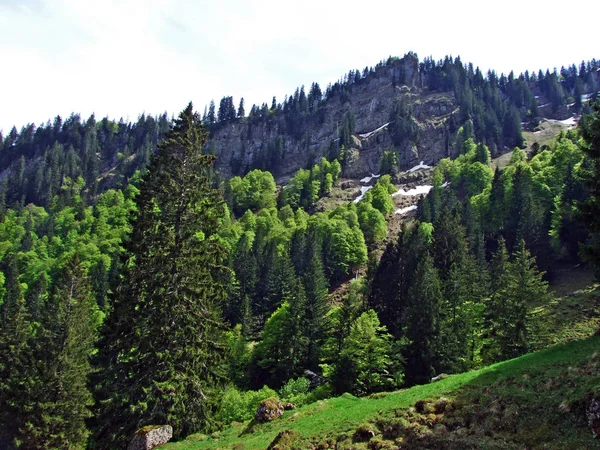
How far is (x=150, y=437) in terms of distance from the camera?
70.5 ft

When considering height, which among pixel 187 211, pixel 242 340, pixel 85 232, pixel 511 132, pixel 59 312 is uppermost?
pixel 511 132

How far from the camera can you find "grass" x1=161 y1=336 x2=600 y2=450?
16297mm

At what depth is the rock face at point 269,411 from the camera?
2417cm

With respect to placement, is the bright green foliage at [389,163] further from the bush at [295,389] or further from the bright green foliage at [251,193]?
the bush at [295,389]

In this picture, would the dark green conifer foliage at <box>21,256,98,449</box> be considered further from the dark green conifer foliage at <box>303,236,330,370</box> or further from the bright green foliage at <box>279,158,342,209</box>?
the bright green foliage at <box>279,158,342,209</box>

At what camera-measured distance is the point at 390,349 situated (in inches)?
1682

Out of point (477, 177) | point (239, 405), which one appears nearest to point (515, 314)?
point (239, 405)

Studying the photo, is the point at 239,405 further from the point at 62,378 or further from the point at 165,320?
the point at 165,320

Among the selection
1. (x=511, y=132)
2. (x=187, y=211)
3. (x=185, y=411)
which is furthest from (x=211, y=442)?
(x=511, y=132)

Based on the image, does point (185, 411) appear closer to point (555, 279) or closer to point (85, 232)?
point (555, 279)

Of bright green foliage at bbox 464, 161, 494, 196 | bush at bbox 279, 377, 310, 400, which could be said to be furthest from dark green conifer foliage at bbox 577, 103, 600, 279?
bright green foliage at bbox 464, 161, 494, 196

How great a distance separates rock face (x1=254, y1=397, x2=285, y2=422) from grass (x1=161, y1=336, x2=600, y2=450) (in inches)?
21.3

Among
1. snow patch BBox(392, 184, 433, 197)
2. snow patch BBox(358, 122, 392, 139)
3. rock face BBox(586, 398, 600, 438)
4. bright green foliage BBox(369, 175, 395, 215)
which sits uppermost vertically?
snow patch BBox(358, 122, 392, 139)

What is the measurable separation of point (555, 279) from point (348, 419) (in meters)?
57.4
